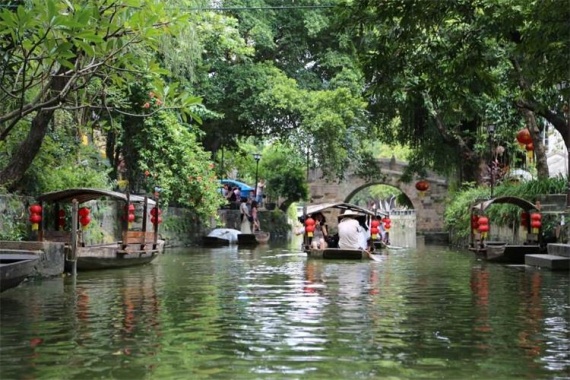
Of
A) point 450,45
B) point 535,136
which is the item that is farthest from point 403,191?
point 450,45

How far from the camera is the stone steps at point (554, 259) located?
13.4 meters

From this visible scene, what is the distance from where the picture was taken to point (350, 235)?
17641 millimetres

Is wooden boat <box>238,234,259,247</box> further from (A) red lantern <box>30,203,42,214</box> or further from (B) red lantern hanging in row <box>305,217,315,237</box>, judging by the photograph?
(A) red lantern <box>30,203,42,214</box>

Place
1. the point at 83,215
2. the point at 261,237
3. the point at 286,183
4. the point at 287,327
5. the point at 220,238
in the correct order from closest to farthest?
1. the point at 287,327
2. the point at 83,215
3. the point at 220,238
4. the point at 261,237
5. the point at 286,183

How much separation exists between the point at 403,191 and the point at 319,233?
73.9 ft

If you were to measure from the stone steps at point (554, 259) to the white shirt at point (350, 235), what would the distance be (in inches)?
154

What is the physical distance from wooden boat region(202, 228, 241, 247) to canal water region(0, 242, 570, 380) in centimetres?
1360

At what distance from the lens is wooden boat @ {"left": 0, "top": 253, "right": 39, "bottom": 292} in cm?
827

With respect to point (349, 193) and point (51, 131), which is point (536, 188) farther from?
point (349, 193)

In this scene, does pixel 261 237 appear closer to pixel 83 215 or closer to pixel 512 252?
pixel 512 252

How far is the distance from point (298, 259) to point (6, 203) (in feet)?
22.8

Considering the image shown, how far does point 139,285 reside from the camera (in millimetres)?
11414

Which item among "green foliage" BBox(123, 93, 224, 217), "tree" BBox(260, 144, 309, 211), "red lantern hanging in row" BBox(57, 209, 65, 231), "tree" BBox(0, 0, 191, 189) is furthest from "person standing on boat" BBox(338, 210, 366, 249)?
"tree" BBox(260, 144, 309, 211)

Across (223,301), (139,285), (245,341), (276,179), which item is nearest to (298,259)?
(139,285)
